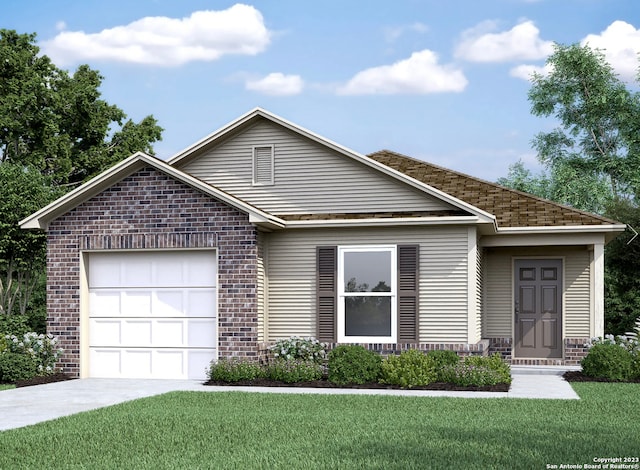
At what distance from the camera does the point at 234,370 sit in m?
15.1

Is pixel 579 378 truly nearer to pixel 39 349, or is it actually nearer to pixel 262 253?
pixel 262 253

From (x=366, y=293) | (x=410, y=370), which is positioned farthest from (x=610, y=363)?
(x=366, y=293)

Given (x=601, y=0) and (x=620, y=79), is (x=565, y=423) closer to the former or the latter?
(x=620, y=79)

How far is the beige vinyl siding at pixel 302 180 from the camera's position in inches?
651

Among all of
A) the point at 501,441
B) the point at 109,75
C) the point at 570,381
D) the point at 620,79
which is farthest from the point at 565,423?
the point at 620,79

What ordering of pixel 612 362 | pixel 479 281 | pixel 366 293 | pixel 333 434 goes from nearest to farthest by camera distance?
pixel 333 434
pixel 612 362
pixel 366 293
pixel 479 281

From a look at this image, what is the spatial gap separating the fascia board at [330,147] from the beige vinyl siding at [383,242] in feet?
1.81

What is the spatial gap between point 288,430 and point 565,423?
341 centimetres

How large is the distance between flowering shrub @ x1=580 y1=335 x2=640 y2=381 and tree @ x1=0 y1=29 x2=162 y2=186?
2085cm

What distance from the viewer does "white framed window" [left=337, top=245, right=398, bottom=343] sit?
15891mm

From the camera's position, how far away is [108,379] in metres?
16.2

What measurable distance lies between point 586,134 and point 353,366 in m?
26.2

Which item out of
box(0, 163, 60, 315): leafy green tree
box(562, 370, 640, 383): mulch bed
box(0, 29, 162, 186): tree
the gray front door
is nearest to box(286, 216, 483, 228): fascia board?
box(562, 370, 640, 383): mulch bed

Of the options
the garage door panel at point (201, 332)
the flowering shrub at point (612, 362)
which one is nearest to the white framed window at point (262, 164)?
the garage door panel at point (201, 332)
